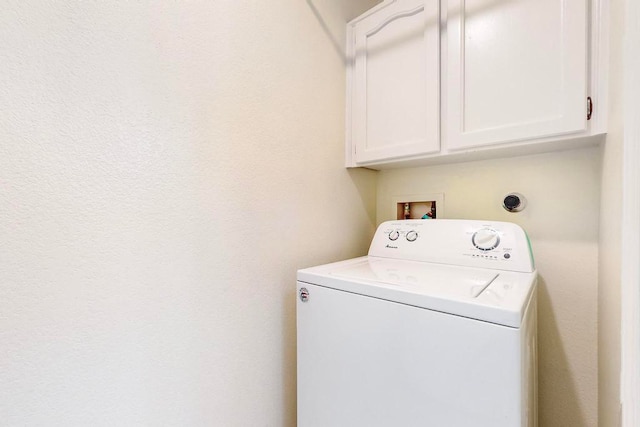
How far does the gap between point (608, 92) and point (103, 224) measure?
4.41ft

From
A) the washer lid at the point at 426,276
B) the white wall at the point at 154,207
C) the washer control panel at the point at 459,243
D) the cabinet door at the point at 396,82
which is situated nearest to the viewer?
the white wall at the point at 154,207

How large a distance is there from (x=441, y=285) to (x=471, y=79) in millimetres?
739

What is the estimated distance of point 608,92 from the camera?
722 mm

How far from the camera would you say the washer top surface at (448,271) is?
62cm

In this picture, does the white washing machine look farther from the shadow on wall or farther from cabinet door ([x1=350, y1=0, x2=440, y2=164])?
cabinet door ([x1=350, y1=0, x2=440, y2=164])

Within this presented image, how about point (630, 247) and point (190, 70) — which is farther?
point (190, 70)

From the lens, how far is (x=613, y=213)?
2.18 feet

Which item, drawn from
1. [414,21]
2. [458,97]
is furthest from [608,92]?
[414,21]

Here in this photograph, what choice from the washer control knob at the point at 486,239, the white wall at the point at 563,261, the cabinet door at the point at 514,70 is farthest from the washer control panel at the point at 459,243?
the cabinet door at the point at 514,70

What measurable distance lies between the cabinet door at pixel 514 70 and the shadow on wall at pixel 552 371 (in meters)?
0.61

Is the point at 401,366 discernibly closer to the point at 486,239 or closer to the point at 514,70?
the point at 486,239

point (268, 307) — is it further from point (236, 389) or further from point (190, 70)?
point (190, 70)

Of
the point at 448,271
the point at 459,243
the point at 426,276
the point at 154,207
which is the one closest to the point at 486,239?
the point at 459,243

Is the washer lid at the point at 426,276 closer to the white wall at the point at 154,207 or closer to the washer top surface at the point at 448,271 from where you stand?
the washer top surface at the point at 448,271
